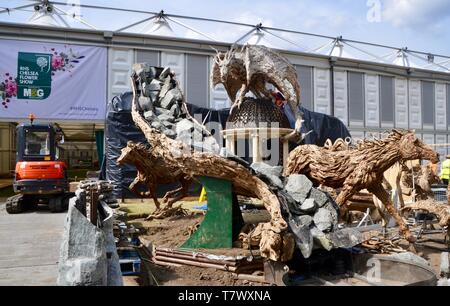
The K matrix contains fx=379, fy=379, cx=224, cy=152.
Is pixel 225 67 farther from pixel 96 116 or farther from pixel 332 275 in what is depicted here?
pixel 96 116

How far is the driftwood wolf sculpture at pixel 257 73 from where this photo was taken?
26.7 ft

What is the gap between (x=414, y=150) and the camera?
18.1 ft

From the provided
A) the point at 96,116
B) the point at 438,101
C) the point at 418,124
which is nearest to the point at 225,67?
the point at 96,116

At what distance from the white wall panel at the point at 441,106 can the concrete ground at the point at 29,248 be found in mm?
16248

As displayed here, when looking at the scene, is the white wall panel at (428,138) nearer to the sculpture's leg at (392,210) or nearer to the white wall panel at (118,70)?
the sculpture's leg at (392,210)

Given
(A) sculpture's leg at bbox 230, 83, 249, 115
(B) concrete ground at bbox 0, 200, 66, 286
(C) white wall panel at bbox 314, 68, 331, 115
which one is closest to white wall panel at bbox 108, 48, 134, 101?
(B) concrete ground at bbox 0, 200, 66, 286

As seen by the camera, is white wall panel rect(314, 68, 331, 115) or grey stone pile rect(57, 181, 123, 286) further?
white wall panel rect(314, 68, 331, 115)

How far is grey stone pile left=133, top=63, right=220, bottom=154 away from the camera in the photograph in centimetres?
552

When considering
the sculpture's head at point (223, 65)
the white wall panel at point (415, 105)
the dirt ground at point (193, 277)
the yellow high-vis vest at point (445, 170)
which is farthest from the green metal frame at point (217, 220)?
the white wall panel at point (415, 105)

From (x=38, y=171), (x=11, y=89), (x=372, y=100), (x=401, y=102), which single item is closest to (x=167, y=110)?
(x=38, y=171)

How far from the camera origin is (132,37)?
41.9ft

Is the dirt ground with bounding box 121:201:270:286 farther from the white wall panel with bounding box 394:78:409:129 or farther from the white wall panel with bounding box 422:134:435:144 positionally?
the white wall panel with bounding box 422:134:435:144

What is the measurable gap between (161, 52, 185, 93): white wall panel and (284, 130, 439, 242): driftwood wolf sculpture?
7.84 metres

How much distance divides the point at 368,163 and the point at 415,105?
1285 cm
